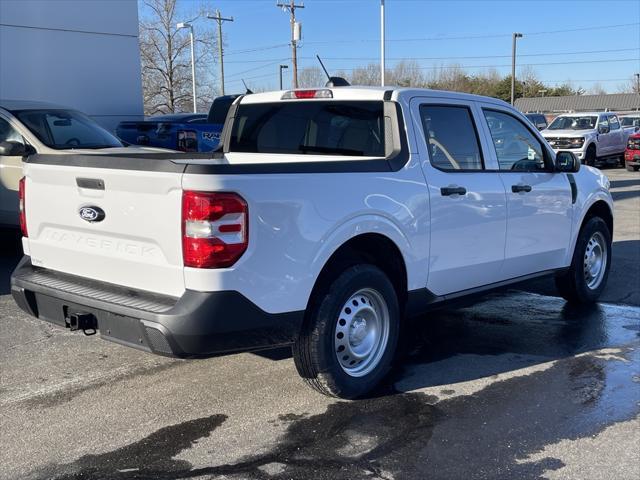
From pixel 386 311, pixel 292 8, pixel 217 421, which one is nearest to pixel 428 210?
pixel 386 311

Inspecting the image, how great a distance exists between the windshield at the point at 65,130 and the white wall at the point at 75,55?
A: 3.92m

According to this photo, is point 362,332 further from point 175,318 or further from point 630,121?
point 630,121

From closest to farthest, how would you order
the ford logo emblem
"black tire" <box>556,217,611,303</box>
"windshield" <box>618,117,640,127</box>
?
the ford logo emblem < "black tire" <box>556,217,611,303</box> < "windshield" <box>618,117,640,127</box>

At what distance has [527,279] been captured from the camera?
19.0 ft

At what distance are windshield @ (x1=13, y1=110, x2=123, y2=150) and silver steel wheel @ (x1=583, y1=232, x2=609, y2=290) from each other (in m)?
6.02

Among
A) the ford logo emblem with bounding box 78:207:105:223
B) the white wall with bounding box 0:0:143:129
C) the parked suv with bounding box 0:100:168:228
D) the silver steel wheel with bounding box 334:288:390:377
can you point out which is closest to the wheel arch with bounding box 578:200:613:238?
the silver steel wheel with bounding box 334:288:390:377

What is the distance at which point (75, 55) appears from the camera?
515 inches

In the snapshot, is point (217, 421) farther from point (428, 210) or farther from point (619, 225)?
point (619, 225)

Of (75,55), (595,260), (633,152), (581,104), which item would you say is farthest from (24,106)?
(581,104)

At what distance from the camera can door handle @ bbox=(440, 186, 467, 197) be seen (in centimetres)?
473

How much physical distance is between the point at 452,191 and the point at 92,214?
241 centimetres

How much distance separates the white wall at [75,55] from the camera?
12172mm

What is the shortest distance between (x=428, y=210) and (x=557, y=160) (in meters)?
1.94

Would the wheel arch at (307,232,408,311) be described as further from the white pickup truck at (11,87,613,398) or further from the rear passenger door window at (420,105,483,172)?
the rear passenger door window at (420,105,483,172)
